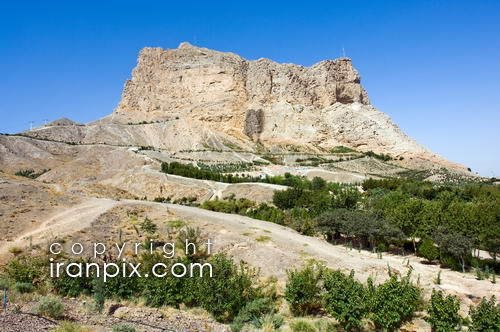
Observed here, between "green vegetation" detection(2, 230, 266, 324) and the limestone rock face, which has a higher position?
the limestone rock face

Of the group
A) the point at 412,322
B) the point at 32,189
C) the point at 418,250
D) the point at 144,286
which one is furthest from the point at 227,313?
the point at 418,250

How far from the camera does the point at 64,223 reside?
22.7 metres

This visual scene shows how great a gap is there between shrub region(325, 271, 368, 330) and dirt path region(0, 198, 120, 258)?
41.5 ft

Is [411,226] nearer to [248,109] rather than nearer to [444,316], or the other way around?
[444,316]

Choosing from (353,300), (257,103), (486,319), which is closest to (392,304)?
Result: (353,300)

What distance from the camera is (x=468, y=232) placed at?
104 ft

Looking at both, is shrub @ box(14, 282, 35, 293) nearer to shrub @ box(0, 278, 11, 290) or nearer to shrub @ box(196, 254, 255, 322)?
shrub @ box(0, 278, 11, 290)

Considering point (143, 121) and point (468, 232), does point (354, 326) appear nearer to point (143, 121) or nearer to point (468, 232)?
point (468, 232)

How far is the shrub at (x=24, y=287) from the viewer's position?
16453 mm

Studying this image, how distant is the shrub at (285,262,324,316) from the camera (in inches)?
680

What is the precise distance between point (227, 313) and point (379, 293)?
567cm

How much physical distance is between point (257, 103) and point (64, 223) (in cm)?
10185

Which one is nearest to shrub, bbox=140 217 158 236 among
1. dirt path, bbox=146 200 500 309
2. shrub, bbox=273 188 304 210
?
dirt path, bbox=146 200 500 309

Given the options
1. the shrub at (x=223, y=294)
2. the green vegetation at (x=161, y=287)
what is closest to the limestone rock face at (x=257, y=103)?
the green vegetation at (x=161, y=287)
